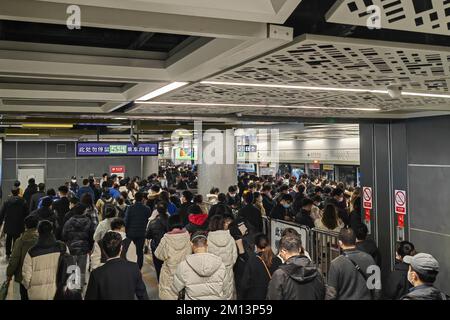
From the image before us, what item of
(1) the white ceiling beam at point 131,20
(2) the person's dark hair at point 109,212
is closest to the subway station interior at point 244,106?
(1) the white ceiling beam at point 131,20

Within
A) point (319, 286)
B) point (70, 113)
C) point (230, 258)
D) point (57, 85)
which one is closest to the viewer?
point (319, 286)

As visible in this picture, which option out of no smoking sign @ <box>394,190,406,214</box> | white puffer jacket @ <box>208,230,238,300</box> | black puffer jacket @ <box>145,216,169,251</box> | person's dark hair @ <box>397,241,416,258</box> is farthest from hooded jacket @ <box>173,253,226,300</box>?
no smoking sign @ <box>394,190,406,214</box>

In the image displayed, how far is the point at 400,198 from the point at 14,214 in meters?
7.71

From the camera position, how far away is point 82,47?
3.40m

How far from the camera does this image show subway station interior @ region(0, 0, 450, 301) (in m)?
2.14

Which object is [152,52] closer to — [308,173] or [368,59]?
[368,59]

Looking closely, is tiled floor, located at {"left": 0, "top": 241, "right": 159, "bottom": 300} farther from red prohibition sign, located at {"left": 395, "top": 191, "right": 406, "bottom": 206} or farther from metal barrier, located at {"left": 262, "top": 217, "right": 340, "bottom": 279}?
red prohibition sign, located at {"left": 395, "top": 191, "right": 406, "bottom": 206}

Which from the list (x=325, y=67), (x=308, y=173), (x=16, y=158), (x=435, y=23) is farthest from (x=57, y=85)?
(x=308, y=173)

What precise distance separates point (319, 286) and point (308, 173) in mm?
18658

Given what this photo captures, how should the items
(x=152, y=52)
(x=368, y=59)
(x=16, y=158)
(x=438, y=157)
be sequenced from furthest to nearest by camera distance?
(x=16, y=158) → (x=438, y=157) → (x=152, y=52) → (x=368, y=59)

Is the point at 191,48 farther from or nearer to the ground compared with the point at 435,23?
farther from the ground

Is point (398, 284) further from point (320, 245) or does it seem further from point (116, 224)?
point (116, 224)

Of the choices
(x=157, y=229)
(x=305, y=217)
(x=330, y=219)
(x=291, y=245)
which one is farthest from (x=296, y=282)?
(x=305, y=217)
